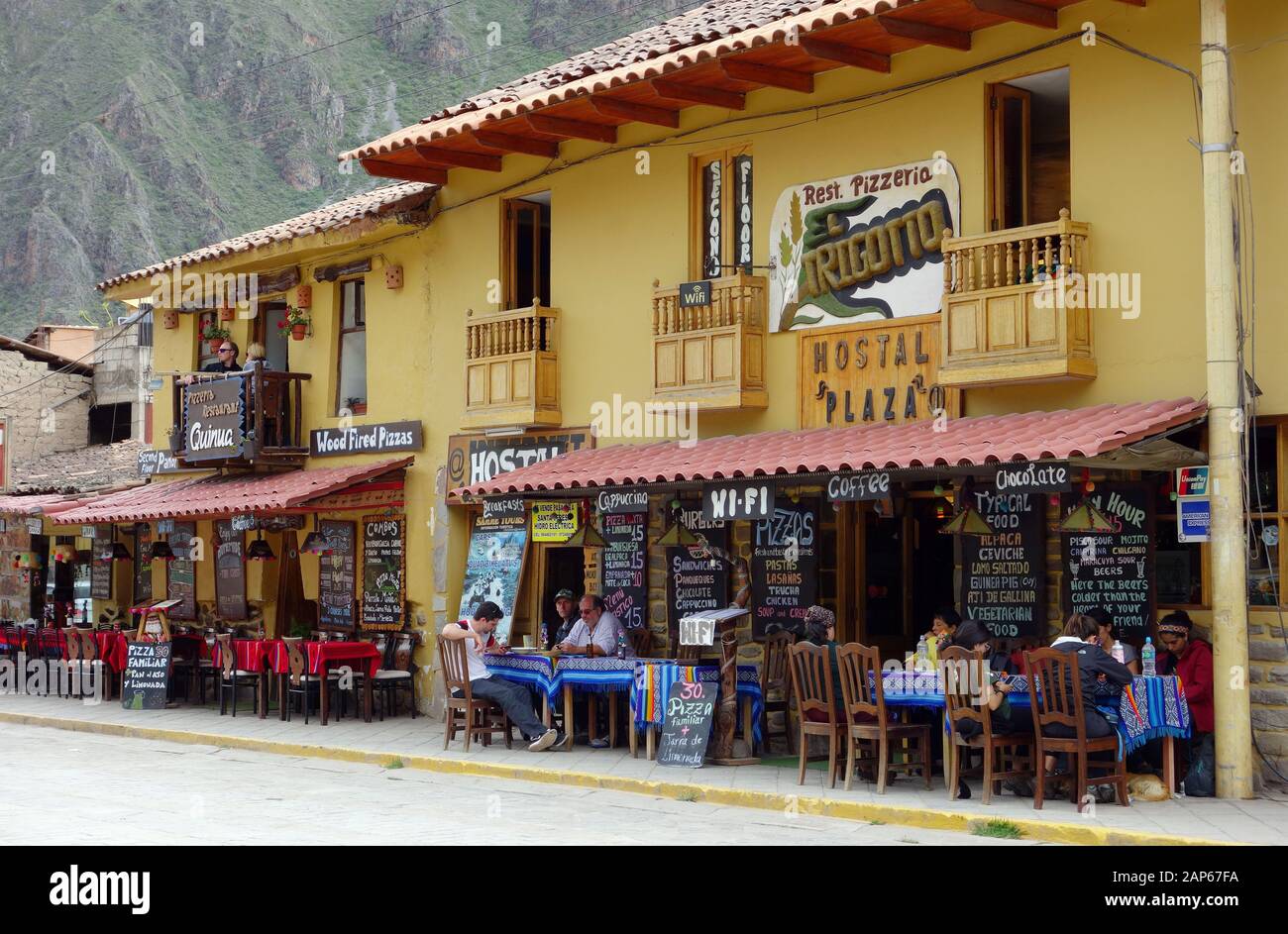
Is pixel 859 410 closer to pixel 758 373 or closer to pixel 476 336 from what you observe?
pixel 758 373

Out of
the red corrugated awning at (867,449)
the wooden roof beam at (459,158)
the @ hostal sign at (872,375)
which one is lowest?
the red corrugated awning at (867,449)

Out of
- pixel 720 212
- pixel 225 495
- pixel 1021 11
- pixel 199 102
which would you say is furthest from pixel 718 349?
pixel 199 102

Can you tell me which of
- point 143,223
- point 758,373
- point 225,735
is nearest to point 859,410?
point 758,373

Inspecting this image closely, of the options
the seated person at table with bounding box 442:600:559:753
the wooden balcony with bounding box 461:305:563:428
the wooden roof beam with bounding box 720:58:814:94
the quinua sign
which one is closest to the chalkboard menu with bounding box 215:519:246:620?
the wooden balcony with bounding box 461:305:563:428

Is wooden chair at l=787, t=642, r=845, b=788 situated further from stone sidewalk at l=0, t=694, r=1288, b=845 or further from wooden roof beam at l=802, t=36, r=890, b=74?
wooden roof beam at l=802, t=36, r=890, b=74

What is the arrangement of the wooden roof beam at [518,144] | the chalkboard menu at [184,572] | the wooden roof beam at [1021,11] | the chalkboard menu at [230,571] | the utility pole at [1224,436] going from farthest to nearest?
the chalkboard menu at [184,572] < the chalkboard menu at [230,571] < the wooden roof beam at [518,144] < the wooden roof beam at [1021,11] < the utility pole at [1224,436]

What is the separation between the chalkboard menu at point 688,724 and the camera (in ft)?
46.0

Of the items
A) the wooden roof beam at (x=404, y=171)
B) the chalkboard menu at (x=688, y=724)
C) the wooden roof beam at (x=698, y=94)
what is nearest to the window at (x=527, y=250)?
the wooden roof beam at (x=404, y=171)

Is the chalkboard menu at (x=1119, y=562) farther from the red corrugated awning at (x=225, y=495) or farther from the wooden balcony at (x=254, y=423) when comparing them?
the wooden balcony at (x=254, y=423)

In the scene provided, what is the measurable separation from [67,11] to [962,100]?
5750 centimetres

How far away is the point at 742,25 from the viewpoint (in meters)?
16.0

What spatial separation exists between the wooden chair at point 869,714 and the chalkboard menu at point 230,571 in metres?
12.3

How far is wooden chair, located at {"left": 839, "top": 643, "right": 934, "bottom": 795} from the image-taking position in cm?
1220

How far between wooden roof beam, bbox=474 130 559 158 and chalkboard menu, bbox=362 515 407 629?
5.03 m
